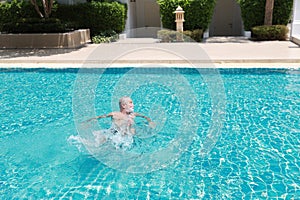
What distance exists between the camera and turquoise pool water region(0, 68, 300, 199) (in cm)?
438

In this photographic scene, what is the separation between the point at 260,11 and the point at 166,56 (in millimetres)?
7546

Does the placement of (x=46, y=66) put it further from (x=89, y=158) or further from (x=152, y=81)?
(x=89, y=158)

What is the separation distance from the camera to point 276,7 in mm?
16578

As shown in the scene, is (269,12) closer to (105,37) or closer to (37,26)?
(105,37)

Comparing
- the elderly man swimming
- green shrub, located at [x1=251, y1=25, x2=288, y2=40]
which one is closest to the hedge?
green shrub, located at [x1=251, y1=25, x2=288, y2=40]

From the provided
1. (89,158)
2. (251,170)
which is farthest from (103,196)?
(251,170)

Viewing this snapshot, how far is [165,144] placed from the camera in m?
5.71

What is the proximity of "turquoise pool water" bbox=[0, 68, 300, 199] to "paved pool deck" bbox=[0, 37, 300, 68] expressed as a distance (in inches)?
61.1

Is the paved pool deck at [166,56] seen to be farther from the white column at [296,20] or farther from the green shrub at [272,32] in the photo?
the white column at [296,20]

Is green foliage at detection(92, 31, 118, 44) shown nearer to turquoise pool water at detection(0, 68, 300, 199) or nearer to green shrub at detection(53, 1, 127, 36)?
green shrub at detection(53, 1, 127, 36)

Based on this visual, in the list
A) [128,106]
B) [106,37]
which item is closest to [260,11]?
[106,37]

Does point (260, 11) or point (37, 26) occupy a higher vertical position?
point (260, 11)

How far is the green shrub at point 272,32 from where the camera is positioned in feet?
52.4

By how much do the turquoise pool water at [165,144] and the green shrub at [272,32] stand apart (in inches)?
274
